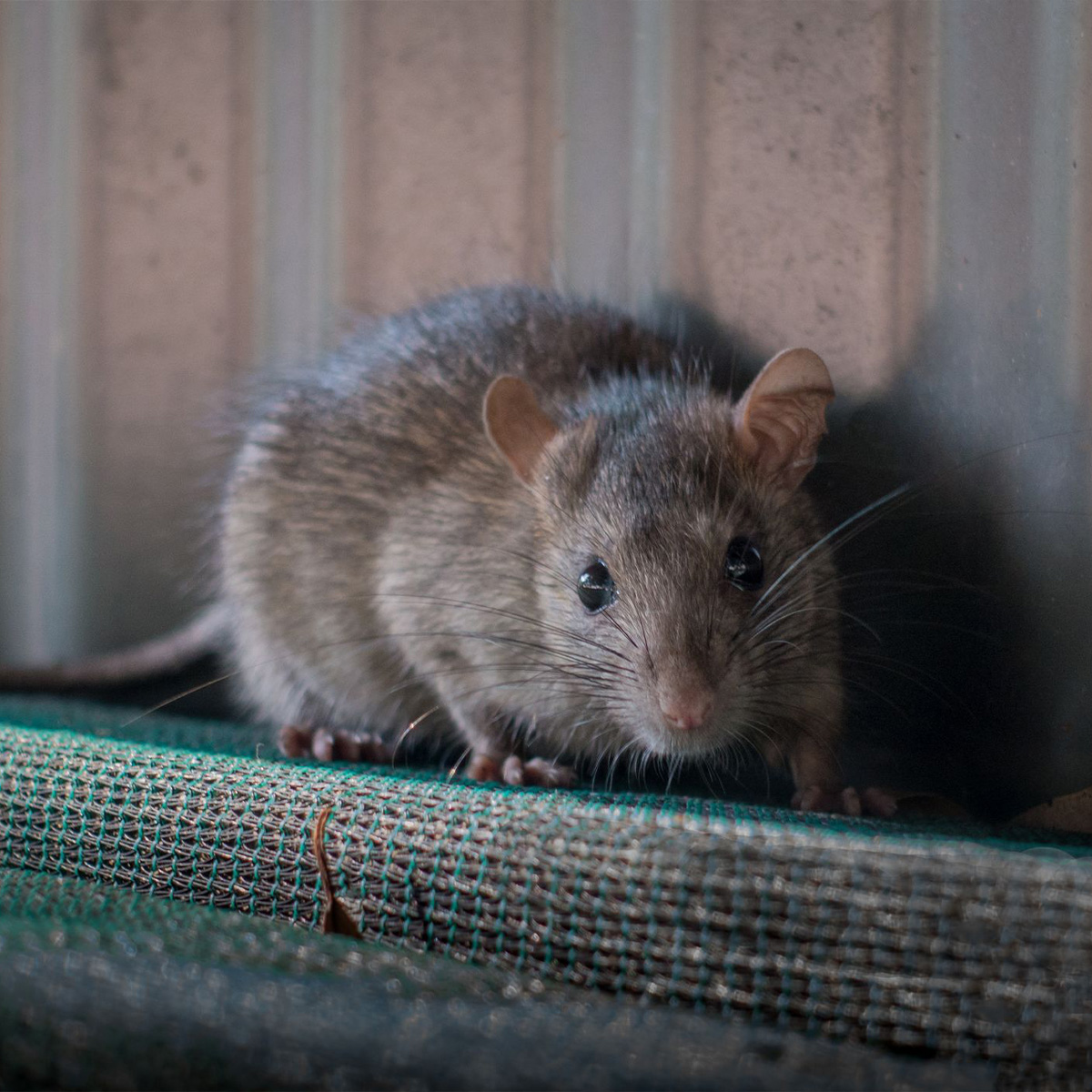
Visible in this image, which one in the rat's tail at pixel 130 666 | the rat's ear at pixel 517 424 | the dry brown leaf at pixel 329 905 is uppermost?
the rat's ear at pixel 517 424

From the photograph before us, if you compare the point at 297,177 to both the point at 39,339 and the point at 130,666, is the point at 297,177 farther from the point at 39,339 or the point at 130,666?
the point at 130,666

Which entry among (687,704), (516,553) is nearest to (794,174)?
(516,553)

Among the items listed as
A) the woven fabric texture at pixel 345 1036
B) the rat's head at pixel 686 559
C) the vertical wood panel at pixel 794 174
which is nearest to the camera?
the woven fabric texture at pixel 345 1036

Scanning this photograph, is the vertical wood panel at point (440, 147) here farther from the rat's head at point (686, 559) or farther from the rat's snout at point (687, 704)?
the rat's snout at point (687, 704)

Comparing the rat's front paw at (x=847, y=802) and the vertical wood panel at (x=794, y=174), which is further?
the vertical wood panel at (x=794, y=174)

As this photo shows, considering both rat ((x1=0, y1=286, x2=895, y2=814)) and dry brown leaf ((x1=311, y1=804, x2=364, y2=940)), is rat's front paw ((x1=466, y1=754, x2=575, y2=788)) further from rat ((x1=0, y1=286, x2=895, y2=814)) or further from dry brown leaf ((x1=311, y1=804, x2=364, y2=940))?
dry brown leaf ((x1=311, y1=804, x2=364, y2=940))

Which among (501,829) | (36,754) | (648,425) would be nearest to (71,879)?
(36,754)

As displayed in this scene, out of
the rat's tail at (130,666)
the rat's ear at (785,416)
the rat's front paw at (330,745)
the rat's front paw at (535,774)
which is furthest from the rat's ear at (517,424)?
the rat's tail at (130,666)
